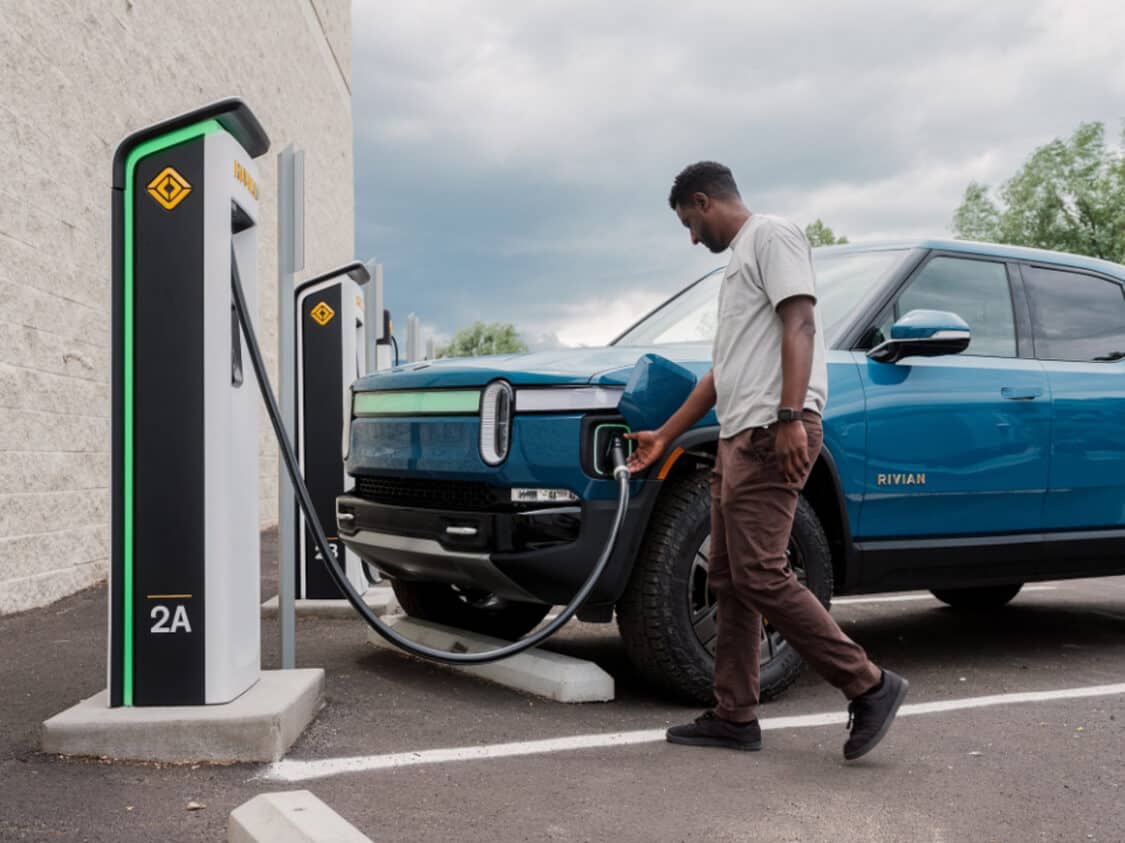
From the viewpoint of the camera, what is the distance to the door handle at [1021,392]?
16.3 feet

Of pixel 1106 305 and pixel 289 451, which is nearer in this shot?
pixel 289 451

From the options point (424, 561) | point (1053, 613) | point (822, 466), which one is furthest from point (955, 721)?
point (1053, 613)

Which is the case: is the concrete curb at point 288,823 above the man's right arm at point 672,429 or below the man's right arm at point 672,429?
below

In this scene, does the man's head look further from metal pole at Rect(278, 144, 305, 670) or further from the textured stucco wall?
the textured stucco wall

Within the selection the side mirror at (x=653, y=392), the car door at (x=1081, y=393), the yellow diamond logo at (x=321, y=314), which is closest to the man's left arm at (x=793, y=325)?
the side mirror at (x=653, y=392)

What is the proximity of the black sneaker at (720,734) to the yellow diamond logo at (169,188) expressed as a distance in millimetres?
2329

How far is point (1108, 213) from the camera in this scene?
4506cm

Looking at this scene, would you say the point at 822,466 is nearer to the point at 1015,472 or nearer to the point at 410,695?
the point at 1015,472

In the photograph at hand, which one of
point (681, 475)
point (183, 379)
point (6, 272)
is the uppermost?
point (6, 272)

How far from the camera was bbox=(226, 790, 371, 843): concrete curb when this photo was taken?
251 cm

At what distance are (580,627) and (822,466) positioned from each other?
2275 mm

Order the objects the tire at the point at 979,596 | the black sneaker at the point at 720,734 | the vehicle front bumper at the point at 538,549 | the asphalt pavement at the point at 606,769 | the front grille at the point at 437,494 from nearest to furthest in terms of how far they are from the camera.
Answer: the asphalt pavement at the point at 606,769, the black sneaker at the point at 720,734, the vehicle front bumper at the point at 538,549, the front grille at the point at 437,494, the tire at the point at 979,596

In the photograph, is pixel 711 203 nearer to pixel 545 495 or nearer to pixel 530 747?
pixel 545 495

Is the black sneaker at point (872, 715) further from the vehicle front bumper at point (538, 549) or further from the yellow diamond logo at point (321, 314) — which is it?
the yellow diamond logo at point (321, 314)
